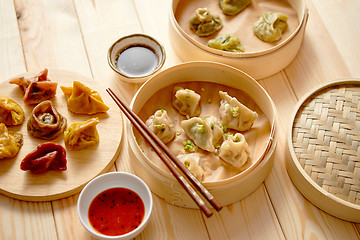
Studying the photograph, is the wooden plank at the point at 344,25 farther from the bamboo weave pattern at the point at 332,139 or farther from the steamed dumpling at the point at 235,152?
the steamed dumpling at the point at 235,152

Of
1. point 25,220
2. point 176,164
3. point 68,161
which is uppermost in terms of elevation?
point 176,164

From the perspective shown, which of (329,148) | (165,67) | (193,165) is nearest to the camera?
(193,165)

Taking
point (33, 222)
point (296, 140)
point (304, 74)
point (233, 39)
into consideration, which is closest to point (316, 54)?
point (304, 74)

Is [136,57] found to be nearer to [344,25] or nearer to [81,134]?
[81,134]

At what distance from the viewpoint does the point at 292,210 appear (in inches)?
89.1

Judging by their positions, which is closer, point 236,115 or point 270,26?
point 236,115

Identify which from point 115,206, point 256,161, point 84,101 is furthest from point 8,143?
point 256,161

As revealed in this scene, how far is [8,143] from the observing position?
2.31 m

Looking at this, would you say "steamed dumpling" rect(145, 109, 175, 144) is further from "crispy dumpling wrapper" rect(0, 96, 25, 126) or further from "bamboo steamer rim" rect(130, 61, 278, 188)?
"crispy dumpling wrapper" rect(0, 96, 25, 126)

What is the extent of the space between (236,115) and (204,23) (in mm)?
789

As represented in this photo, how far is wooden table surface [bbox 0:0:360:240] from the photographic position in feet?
7.20

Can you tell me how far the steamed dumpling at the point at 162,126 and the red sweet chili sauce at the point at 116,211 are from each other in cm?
38

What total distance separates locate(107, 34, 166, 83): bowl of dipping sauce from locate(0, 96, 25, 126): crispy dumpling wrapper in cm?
60

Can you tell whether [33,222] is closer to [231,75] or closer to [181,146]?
[181,146]
